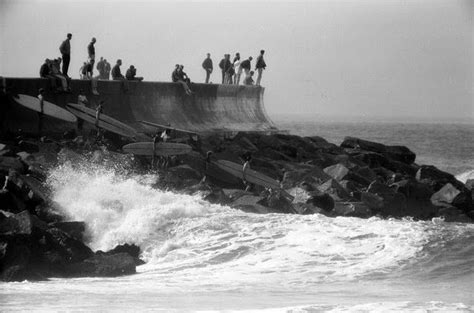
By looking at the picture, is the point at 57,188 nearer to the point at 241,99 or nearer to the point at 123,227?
the point at 123,227

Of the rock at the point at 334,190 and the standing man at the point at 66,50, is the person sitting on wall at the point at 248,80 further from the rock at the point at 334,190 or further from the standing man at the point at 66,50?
the rock at the point at 334,190

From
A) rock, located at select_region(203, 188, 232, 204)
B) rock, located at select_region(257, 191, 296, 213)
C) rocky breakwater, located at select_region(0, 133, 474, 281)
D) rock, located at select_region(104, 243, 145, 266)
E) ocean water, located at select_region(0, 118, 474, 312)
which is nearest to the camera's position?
ocean water, located at select_region(0, 118, 474, 312)

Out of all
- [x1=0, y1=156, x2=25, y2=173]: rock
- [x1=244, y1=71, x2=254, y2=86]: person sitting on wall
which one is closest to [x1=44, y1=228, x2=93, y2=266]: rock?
[x1=0, y1=156, x2=25, y2=173]: rock

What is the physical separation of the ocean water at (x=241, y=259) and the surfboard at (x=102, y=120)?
8.62ft

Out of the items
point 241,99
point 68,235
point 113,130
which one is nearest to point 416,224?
point 68,235

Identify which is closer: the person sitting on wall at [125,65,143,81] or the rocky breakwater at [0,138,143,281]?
the rocky breakwater at [0,138,143,281]

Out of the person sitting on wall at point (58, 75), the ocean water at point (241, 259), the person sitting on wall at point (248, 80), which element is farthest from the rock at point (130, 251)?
the person sitting on wall at point (248, 80)

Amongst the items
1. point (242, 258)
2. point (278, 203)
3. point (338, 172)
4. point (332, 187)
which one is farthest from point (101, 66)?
point (242, 258)

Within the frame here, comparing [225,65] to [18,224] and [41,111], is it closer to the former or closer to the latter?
[41,111]

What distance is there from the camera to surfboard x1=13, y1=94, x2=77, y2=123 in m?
18.9

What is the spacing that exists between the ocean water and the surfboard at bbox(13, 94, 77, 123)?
7.93 ft

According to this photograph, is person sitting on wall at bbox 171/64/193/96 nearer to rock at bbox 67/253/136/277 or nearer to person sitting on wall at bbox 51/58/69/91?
person sitting on wall at bbox 51/58/69/91

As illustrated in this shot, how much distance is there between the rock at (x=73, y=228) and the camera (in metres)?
13.7

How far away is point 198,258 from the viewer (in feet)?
45.6
